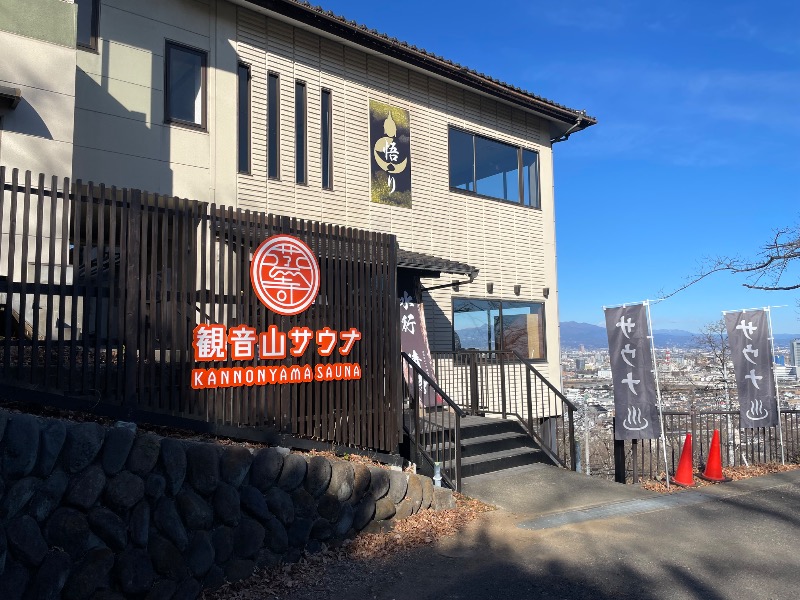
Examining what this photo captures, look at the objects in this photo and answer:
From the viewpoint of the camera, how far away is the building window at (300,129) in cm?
1225

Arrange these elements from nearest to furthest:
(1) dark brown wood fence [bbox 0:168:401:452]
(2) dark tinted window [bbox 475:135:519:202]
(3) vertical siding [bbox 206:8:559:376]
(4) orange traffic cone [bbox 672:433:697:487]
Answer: (1) dark brown wood fence [bbox 0:168:401:452]
(4) orange traffic cone [bbox 672:433:697:487]
(3) vertical siding [bbox 206:8:559:376]
(2) dark tinted window [bbox 475:135:519:202]

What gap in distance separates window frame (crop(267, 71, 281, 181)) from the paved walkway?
6.57 metres

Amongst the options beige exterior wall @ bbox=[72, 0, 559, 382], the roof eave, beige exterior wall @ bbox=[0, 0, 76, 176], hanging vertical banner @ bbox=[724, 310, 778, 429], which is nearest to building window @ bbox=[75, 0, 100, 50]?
beige exterior wall @ bbox=[72, 0, 559, 382]

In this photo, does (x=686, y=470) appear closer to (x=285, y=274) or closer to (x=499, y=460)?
(x=499, y=460)

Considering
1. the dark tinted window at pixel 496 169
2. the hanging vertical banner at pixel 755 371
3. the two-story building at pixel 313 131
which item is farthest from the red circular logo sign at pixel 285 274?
the dark tinted window at pixel 496 169

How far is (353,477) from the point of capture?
22.4 ft

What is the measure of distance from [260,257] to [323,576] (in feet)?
11.0

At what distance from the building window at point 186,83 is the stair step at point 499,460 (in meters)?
7.05

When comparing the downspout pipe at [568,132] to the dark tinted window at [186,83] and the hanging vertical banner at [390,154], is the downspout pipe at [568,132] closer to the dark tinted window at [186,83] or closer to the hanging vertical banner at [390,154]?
the hanging vertical banner at [390,154]

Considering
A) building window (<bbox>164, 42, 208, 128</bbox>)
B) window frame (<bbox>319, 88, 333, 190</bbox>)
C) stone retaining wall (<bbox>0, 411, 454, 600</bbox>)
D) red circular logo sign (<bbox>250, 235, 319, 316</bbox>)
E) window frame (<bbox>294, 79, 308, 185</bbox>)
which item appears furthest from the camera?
window frame (<bbox>319, 88, 333, 190</bbox>)

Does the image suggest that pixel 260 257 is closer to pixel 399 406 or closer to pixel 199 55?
pixel 399 406

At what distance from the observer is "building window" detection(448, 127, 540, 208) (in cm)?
1492

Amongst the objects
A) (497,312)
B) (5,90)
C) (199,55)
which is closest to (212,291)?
(5,90)

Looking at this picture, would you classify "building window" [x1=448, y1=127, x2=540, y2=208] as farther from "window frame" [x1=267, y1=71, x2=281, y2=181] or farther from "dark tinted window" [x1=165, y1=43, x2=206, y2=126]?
"dark tinted window" [x1=165, y1=43, x2=206, y2=126]
